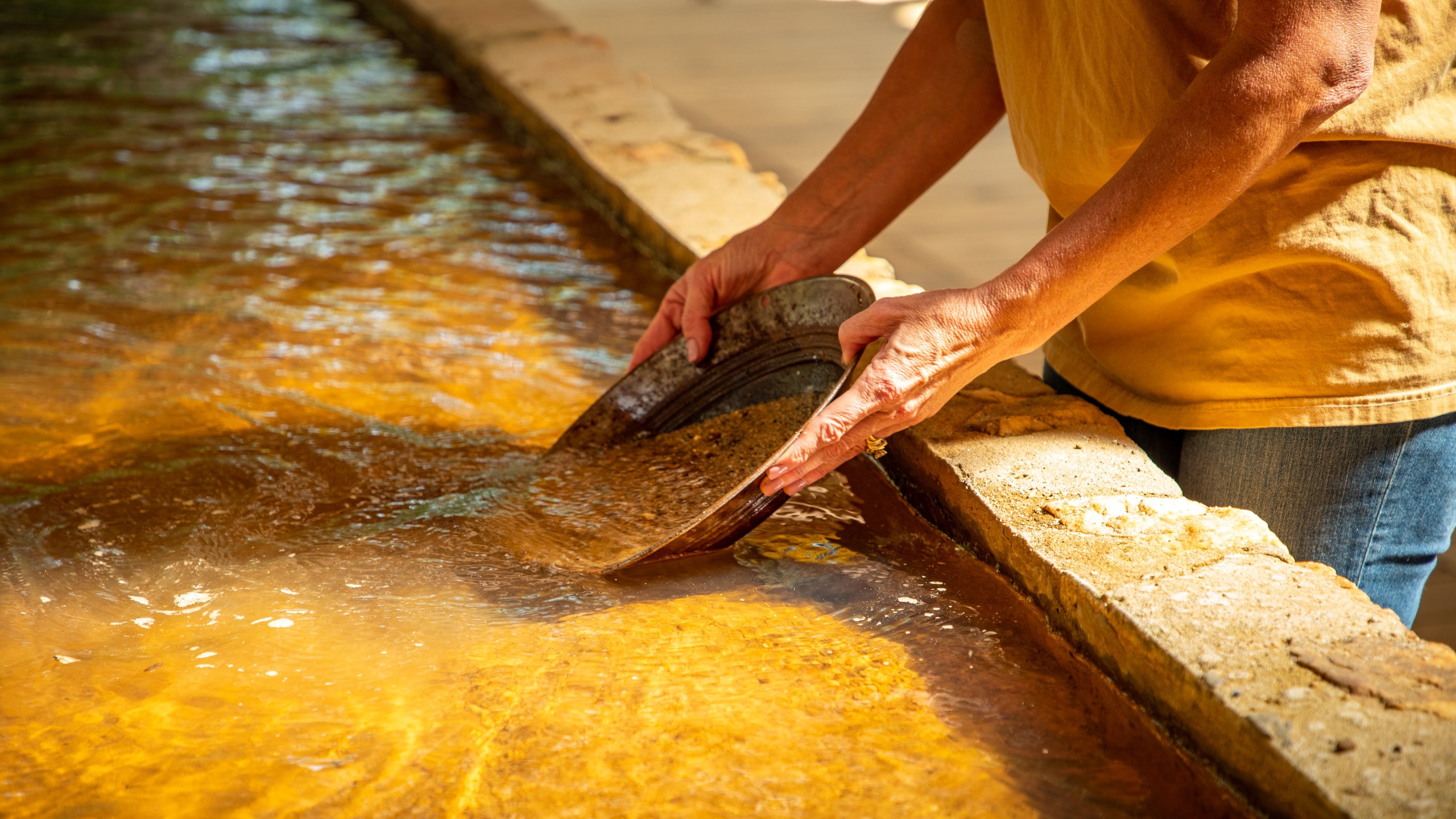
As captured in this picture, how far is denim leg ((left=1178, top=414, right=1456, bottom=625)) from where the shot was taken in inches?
52.7

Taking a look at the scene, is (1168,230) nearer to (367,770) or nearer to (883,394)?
(883,394)

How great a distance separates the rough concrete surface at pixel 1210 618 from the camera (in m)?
1.05

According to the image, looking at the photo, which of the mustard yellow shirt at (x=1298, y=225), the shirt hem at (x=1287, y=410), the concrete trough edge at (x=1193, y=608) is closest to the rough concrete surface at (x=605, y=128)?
the concrete trough edge at (x=1193, y=608)

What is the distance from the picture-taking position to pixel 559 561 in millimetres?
1585

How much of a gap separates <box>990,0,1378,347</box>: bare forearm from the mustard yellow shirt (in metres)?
0.10

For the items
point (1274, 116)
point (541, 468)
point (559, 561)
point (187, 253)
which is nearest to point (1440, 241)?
point (1274, 116)

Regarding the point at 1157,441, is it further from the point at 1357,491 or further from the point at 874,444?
the point at 874,444

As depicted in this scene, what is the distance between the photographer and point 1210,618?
1.25 m

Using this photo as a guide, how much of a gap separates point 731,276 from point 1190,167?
2.68 feet

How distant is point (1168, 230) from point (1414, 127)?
269 mm

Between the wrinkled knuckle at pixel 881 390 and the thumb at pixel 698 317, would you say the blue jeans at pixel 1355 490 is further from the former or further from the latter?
the thumb at pixel 698 317

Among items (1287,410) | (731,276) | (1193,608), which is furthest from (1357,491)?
(731,276)

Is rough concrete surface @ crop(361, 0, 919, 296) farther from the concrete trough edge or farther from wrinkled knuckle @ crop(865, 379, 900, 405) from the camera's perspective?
wrinkled knuckle @ crop(865, 379, 900, 405)

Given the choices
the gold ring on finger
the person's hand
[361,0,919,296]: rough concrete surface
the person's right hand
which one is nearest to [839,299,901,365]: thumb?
the person's hand
